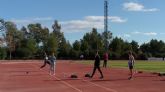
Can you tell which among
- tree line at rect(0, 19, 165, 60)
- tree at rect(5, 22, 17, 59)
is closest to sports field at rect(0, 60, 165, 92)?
tree line at rect(0, 19, 165, 60)

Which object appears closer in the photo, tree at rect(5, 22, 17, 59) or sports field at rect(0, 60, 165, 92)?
sports field at rect(0, 60, 165, 92)

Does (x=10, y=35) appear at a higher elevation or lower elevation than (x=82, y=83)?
higher

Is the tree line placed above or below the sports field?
above

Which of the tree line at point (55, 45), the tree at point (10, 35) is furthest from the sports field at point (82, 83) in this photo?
the tree at point (10, 35)

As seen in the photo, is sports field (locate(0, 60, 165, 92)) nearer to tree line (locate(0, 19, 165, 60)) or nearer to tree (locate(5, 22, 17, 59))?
tree line (locate(0, 19, 165, 60))

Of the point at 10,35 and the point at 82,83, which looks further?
the point at 10,35

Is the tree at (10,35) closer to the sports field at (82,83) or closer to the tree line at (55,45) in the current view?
the tree line at (55,45)

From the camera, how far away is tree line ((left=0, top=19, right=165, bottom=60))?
419 ft

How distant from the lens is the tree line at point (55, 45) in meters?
128

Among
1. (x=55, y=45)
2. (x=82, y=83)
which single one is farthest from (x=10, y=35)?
(x=82, y=83)

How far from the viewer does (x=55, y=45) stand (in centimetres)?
13738

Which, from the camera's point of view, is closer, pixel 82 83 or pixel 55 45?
pixel 82 83

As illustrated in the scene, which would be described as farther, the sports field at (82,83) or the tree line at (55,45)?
the tree line at (55,45)

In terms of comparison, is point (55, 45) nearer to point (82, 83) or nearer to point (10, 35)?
point (10, 35)
